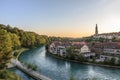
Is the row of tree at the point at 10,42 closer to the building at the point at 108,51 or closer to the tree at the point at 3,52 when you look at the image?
the tree at the point at 3,52

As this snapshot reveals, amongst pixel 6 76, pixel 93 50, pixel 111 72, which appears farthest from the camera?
pixel 93 50

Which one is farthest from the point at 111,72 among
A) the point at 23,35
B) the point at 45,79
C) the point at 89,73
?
the point at 23,35

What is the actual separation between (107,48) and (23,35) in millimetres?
31164

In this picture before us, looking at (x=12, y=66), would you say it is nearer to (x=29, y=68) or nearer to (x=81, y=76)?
(x=29, y=68)

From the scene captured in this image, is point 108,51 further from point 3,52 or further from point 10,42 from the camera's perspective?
point 3,52

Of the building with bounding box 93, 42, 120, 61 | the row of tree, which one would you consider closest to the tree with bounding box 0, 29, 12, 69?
the row of tree

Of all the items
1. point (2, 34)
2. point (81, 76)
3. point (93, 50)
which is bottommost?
point (81, 76)

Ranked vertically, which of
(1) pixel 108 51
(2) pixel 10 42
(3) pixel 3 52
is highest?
(2) pixel 10 42

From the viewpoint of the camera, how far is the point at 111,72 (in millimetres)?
28172

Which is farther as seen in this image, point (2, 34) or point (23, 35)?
point (23, 35)

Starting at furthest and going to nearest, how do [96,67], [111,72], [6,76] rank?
[96,67]
[111,72]
[6,76]

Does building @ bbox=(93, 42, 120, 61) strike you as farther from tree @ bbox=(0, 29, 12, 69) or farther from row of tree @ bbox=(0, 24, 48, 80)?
tree @ bbox=(0, 29, 12, 69)

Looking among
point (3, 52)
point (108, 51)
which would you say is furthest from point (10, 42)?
point (108, 51)

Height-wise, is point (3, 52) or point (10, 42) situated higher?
point (10, 42)
